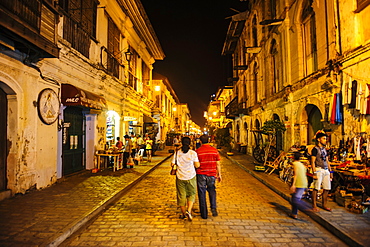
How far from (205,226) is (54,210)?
11.7 ft

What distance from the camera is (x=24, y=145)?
23.2ft

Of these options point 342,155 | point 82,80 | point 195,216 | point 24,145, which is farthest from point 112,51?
point 342,155

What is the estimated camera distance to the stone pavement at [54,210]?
4340mm

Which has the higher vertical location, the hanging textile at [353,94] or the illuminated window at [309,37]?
the illuminated window at [309,37]

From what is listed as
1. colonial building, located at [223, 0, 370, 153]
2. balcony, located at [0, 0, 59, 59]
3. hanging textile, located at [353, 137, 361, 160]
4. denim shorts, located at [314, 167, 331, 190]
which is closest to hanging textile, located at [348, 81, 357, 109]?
colonial building, located at [223, 0, 370, 153]

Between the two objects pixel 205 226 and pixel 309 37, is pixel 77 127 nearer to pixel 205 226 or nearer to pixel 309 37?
pixel 205 226

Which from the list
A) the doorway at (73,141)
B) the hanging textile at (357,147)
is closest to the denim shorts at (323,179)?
the hanging textile at (357,147)

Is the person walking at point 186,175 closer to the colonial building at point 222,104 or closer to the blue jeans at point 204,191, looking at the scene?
the blue jeans at point 204,191

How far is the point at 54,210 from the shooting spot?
5.75 m

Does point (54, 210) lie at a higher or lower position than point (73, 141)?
lower

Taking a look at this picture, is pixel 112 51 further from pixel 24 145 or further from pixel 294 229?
pixel 294 229

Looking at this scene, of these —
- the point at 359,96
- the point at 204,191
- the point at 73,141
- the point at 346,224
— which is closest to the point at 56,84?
the point at 73,141

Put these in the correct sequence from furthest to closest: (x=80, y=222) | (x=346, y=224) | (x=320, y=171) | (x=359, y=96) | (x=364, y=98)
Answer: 1. (x=359, y=96)
2. (x=364, y=98)
3. (x=320, y=171)
4. (x=80, y=222)
5. (x=346, y=224)

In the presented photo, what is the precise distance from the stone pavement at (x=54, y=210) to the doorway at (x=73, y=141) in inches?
40.2
